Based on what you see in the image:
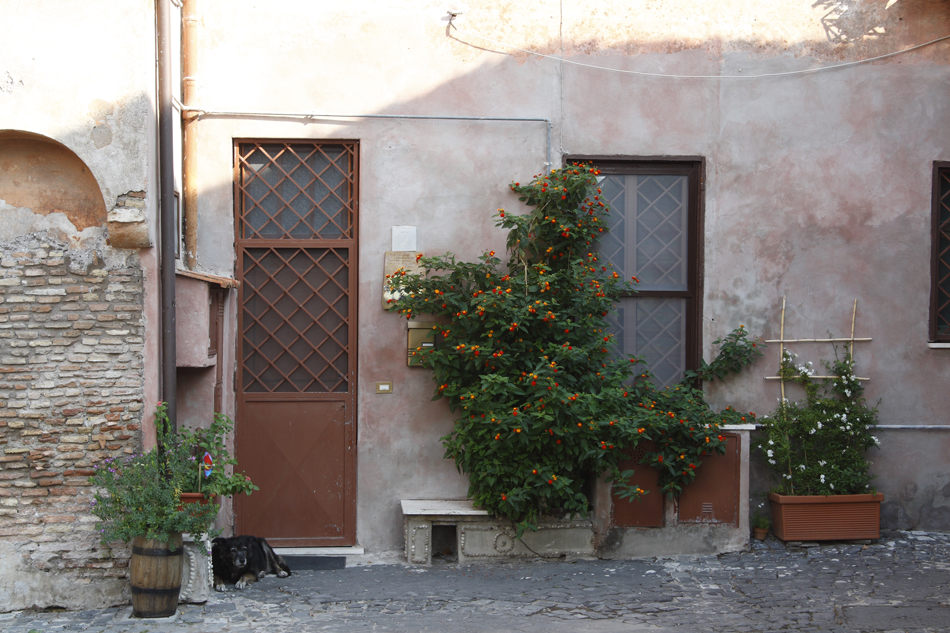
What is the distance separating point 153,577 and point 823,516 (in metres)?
5.04

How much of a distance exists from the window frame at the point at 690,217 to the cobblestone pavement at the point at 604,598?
1801mm

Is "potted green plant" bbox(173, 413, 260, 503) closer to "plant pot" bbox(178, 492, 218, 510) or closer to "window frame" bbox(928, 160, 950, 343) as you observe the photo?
"plant pot" bbox(178, 492, 218, 510)

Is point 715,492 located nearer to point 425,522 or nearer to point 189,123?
point 425,522

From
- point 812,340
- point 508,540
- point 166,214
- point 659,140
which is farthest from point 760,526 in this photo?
point 166,214

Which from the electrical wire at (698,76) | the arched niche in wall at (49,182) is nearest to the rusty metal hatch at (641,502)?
the electrical wire at (698,76)

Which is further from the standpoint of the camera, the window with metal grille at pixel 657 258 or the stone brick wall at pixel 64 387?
the window with metal grille at pixel 657 258

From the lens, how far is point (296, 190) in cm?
614

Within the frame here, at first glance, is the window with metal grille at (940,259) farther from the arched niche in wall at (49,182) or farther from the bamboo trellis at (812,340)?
the arched niche in wall at (49,182)

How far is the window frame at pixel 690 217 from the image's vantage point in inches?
250

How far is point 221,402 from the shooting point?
19.2ft

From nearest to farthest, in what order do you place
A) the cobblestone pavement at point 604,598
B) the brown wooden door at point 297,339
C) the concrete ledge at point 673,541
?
the cobblestone pavement at point 604,598 < the concrete ledge at point 673,541 < the brown wooden door at point 297,339

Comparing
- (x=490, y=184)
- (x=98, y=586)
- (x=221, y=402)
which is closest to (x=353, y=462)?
(x=221, y=402)

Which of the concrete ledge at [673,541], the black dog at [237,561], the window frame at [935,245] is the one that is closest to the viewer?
the black dog at [237,561]

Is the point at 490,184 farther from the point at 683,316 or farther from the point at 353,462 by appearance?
the point at 353,462
